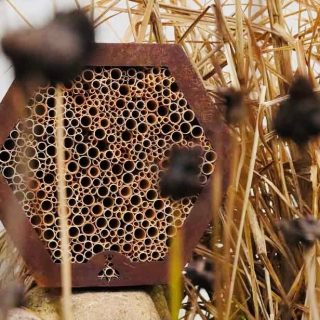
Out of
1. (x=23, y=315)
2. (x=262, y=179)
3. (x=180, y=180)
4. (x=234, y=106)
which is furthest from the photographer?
Answer: (x=262, y=179)

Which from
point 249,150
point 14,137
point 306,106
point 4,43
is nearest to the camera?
point 4,43

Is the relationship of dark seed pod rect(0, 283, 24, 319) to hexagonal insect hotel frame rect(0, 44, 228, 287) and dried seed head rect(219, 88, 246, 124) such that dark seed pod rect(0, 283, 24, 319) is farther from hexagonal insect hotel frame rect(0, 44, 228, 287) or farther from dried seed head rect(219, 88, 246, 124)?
hexagonal insect hotel frame rect(0, 44, 228, 287)

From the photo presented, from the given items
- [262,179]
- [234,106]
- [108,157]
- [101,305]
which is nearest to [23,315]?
[101,305]

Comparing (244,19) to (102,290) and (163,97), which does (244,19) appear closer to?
(163,97)

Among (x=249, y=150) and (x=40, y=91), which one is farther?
(x=249, y=150)

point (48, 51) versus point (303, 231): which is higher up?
point (48, 51)

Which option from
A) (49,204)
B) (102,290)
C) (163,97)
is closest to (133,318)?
(102,290)

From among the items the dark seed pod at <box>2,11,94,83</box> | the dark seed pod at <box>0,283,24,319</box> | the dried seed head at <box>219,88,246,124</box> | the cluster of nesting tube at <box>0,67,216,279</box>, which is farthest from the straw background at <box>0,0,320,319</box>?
the dark seed pod at <box>2,11,94,83</box>

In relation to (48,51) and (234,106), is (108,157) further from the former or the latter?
(48,51)
